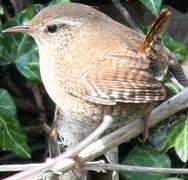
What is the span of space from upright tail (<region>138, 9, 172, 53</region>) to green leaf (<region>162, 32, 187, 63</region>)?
74 centimetres

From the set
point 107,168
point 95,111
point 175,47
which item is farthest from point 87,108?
point 175,47

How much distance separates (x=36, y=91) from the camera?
3734 millimetres

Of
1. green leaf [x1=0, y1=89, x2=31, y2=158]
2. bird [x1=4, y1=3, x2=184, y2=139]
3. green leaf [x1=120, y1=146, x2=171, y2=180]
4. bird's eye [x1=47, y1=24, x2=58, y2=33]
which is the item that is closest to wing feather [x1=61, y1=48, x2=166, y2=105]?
bird [x1=4, y1=3, x2=184, y2=139]

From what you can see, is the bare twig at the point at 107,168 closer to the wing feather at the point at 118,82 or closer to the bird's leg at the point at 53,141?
the wing feather at the point at 118,82

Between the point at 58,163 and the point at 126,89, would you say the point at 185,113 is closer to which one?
the point at 126,89

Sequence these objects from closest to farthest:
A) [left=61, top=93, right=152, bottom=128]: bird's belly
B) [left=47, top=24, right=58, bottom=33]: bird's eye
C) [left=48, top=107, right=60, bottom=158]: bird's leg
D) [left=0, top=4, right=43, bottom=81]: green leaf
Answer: [left=61, top=93, right=152, bottom=128]: bird's belly < [left=47, top=24, right=58, bottom=33]: bird's eye < [left=0, top=4, right=43, bottom=81]: green leaf < [left=48, top=107, right=60, bottom=158]: bird's leg

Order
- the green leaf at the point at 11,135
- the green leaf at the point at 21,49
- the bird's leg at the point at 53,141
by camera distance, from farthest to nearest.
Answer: the bird's leg at the point at 53,141
the green leaf at the point at 21,49
the green leaf at the point at 11,135

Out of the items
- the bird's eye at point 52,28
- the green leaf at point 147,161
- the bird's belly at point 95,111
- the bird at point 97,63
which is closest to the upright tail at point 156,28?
the bird at point 97,63

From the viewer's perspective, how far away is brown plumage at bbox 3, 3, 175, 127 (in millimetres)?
2912

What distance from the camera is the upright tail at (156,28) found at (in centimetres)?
285

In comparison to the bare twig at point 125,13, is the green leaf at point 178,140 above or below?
below

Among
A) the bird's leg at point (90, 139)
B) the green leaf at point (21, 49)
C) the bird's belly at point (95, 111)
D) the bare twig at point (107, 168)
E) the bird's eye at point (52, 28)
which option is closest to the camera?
the bare twig at point (107, 168)

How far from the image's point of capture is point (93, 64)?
9.72 feet

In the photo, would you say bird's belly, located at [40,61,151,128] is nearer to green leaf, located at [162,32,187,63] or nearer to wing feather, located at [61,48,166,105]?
wing feather, located at [61,48,166,105]
